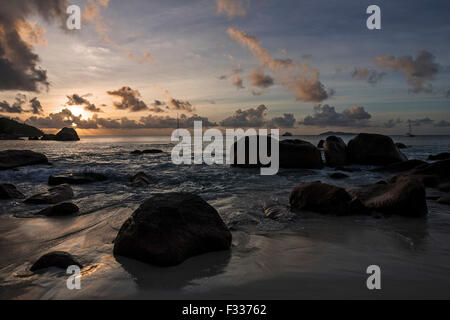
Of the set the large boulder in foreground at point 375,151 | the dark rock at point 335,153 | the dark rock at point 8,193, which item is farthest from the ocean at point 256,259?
the large boulder in foreground at point 375,151

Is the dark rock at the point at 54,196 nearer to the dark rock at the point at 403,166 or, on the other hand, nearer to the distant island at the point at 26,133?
the dark rock at the point at 403,166

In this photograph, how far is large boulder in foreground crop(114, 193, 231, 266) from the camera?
302cm

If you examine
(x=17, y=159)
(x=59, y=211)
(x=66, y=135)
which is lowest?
(x=59, y=211)

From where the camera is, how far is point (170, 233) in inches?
125

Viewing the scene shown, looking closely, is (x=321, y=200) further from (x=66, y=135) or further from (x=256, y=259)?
(x=66, y=135)

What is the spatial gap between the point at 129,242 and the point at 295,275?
1.96 m

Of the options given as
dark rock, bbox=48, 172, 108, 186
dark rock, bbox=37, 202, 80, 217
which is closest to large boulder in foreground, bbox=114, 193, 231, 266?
dark rock, bbox=37, 202, 80, 217

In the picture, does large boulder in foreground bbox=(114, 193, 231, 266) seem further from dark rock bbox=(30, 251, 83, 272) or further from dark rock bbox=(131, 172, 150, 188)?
dark rock bbox=(131, 172, 150, 188)

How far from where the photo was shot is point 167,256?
295cm

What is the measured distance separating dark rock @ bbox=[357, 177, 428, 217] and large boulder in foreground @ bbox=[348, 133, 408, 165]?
34.3ft

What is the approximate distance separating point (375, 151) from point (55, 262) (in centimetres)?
1620

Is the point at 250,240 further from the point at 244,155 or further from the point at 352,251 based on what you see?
the point at 244,155

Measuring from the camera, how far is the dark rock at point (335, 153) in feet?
49.6

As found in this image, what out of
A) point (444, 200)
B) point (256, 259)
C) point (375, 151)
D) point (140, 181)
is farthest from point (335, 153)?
point (256, 259)
